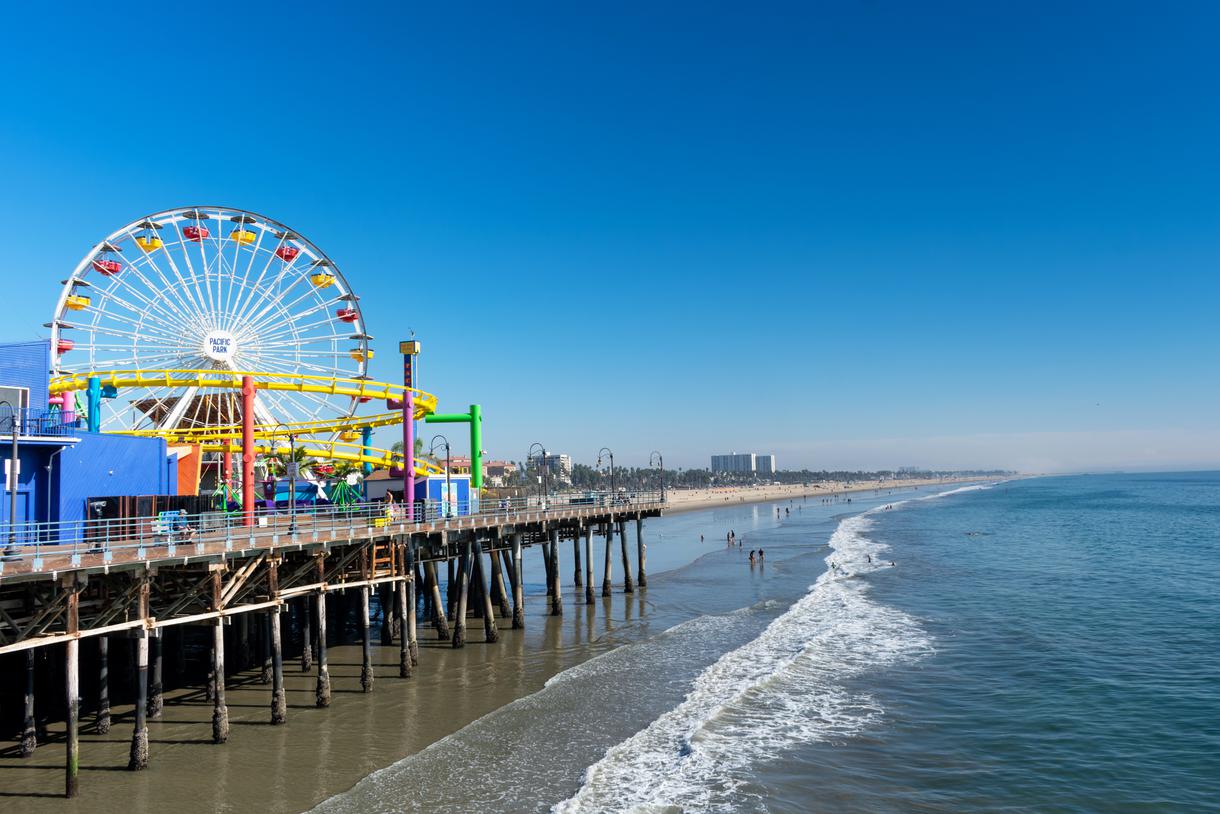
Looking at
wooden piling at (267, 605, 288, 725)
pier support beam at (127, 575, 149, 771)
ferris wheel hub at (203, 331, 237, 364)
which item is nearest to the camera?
pier support beam at (127, 575, 149, 771)

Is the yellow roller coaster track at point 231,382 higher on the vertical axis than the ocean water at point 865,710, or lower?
higher

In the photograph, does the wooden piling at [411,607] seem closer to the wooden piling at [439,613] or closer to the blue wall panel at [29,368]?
the wooden piling at [439,613]

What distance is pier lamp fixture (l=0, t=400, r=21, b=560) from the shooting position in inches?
665

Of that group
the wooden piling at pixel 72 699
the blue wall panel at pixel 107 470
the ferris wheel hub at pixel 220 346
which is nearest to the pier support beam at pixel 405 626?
the blue wall panel at pixel 107 470

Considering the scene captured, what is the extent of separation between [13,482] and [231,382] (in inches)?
691

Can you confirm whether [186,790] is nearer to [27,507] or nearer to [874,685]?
[27,507]

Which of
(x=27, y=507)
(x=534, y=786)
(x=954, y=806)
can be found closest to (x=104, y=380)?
(x=27, y=507)

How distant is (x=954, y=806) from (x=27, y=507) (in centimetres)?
2351

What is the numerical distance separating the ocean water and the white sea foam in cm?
7

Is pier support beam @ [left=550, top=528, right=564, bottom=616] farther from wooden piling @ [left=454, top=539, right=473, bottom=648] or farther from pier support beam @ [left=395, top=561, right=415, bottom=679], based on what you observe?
pier support beam @ [left=395, top=561, right=415, bottom=679]

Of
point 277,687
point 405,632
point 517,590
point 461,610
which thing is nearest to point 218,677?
point 277,687

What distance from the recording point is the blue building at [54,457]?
22.1 meters

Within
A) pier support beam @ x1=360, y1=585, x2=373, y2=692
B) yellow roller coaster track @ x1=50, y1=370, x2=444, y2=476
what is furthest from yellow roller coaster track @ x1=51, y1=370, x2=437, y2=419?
pier support beam @ x1=360, y1=585, x2=373, y2=692

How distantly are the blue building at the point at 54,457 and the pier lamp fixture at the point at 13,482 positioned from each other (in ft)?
0.28
